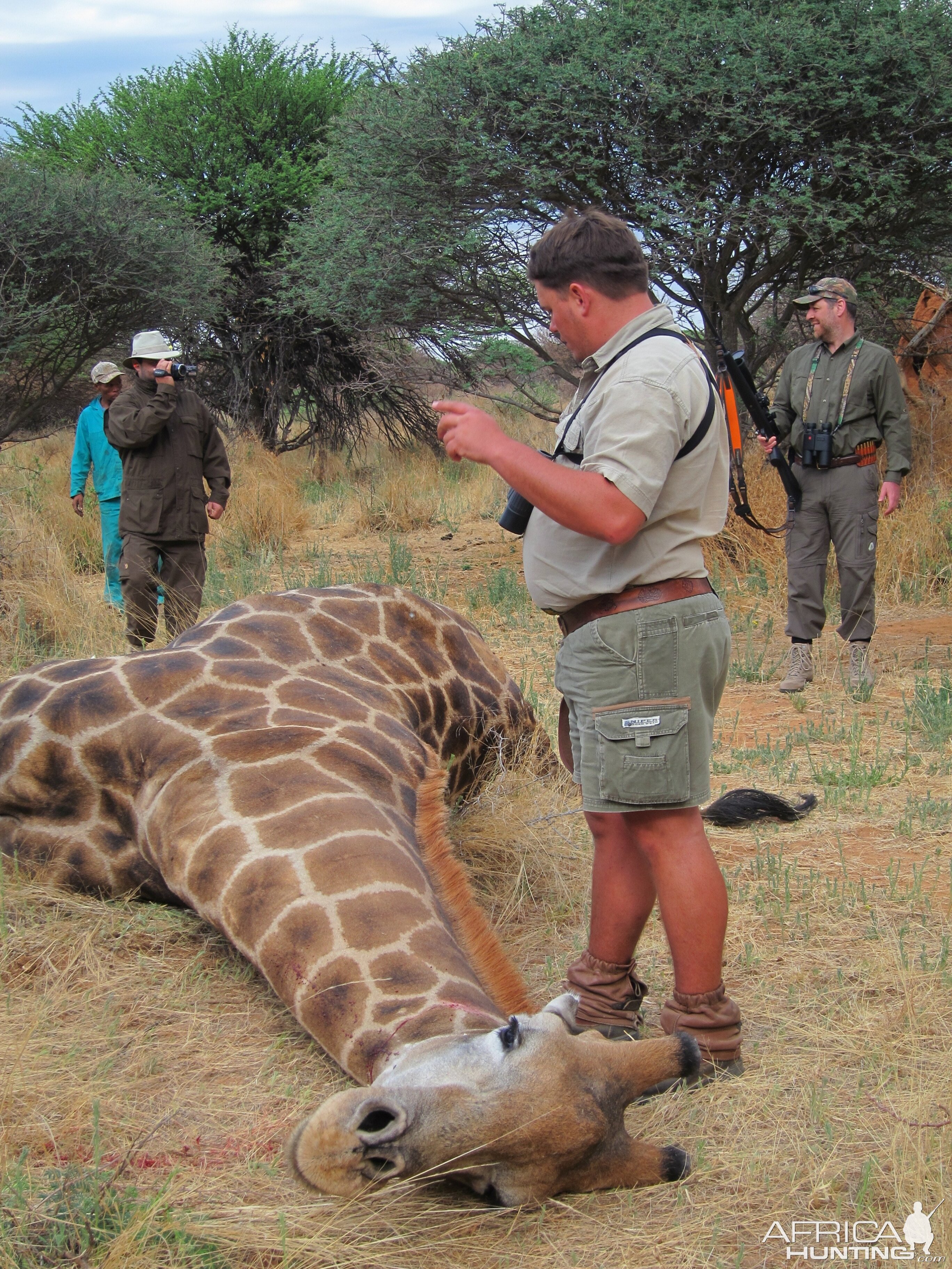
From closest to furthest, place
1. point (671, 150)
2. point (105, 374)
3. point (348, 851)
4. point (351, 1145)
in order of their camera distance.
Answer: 1. point (351, 1145)
2. point (348, 851)
3. point (105, 374)
4. point (671, 150)

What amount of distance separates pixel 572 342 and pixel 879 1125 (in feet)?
5.93

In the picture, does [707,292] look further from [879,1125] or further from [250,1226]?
[250,1226]

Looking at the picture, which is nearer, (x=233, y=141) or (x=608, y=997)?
(x=608, y=997)

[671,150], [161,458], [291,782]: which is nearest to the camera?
[291,782]

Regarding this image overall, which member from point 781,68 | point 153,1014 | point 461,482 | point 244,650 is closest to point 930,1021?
point 153,1014

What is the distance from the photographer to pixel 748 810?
421cm

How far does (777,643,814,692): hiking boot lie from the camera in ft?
20.4

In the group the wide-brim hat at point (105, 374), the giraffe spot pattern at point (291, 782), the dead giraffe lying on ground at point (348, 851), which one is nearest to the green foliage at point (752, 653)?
the giraffe spot pattern at point (291, 782)

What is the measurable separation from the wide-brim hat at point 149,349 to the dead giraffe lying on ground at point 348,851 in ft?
9.85

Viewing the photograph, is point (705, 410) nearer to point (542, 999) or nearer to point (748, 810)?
point (542, 999)

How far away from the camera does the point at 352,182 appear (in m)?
9.24

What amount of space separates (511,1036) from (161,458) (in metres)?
5.32

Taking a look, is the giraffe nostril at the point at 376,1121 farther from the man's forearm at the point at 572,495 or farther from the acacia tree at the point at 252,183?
the acacia tree at the point at 252,183

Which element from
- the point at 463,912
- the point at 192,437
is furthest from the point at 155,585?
the point at 463,912
